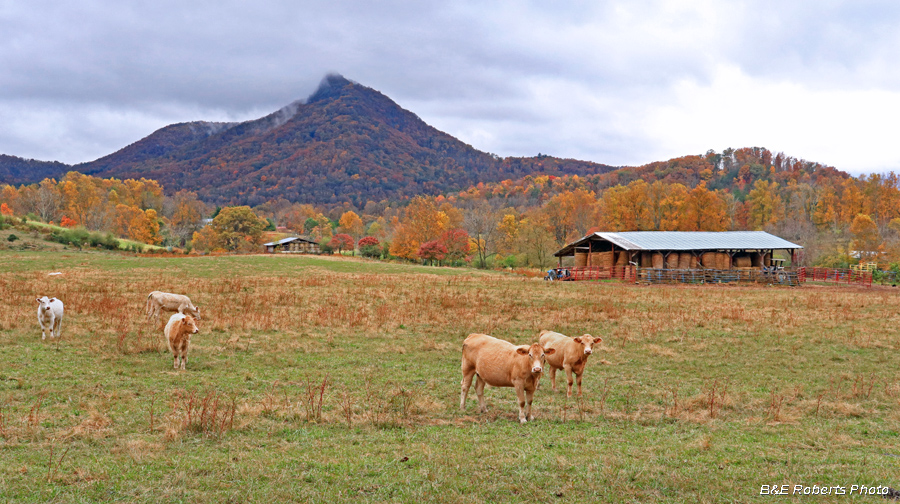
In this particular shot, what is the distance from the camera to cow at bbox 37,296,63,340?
14547 mm

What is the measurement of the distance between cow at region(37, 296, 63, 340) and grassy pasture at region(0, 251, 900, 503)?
433 mm

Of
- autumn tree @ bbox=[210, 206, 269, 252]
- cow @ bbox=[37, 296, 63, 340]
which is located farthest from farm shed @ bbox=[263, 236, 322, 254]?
cow @ bbox=[37, 296, 63, 340]

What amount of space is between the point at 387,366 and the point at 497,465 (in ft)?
23.2

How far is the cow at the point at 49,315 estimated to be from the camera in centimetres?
1455

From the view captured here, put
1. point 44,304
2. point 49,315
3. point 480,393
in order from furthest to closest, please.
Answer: point 49,315 → point 44,304 → point 480,393

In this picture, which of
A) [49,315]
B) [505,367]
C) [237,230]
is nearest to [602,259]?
[505,367]

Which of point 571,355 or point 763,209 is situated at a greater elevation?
point 763,209

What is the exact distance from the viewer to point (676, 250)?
4747 centimetres

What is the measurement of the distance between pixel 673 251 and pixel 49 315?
4603cm

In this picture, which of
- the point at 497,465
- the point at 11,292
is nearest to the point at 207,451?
the point at 497,465

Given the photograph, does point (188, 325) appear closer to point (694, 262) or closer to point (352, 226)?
point (694, 262)

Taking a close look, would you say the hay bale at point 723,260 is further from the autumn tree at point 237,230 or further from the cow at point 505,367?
the autumn tree at point 237,230

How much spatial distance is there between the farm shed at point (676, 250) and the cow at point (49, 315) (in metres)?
40.5

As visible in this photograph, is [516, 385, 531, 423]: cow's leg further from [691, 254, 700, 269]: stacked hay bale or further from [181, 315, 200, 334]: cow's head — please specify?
[691, 254, 700, 269]: stacked hay bale
